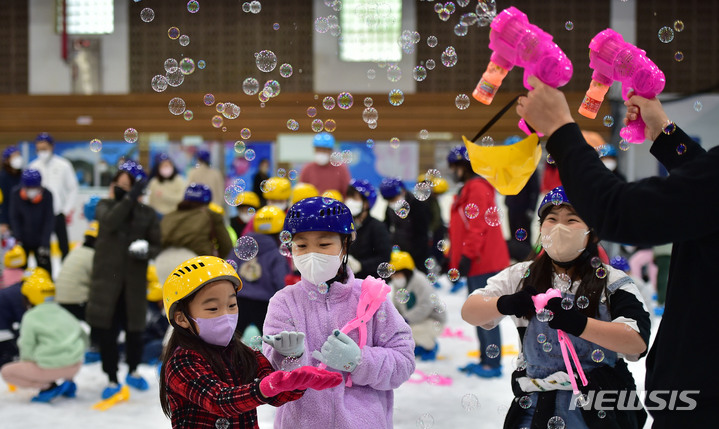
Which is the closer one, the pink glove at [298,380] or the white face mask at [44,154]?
the pink glove at [298,380]

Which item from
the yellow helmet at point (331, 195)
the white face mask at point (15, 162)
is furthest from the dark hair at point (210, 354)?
the white face mask at point (15, 162)

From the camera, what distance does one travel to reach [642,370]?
5023 mm

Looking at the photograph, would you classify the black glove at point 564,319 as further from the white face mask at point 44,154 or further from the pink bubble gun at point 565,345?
the white face mask at point 44,154

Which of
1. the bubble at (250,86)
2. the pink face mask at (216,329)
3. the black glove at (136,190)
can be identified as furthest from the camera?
the black glove at (136,190)

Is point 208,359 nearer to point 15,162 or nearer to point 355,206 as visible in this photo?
point 355,206

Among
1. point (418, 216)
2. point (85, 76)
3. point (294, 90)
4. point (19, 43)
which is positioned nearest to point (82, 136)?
point (85, 76)

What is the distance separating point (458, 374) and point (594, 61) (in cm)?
351

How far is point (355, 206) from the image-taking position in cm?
509

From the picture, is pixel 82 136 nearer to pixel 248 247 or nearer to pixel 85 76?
pixel 85 76

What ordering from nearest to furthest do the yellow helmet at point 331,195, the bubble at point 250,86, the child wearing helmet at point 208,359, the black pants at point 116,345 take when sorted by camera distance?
the child wearing helmet at point 208,359 → the yellow helmet at point 331,195 → the bubble at point 250,86 → the black pants at point 116,345

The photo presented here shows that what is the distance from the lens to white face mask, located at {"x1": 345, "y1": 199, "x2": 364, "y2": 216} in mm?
5043

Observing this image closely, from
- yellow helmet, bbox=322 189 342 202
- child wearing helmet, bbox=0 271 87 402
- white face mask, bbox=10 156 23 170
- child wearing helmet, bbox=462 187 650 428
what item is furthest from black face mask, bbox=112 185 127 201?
white face mask, bbox=10 156 23 170

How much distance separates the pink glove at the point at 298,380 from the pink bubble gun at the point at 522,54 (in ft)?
2.59

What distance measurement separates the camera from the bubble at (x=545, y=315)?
201 centimetres
